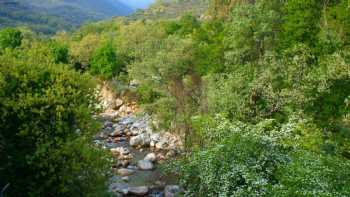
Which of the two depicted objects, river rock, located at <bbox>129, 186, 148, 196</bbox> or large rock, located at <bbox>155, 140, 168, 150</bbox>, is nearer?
river rock, located at <bbox>129, 186, 148, 196</bbox>

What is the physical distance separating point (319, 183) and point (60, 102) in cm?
984

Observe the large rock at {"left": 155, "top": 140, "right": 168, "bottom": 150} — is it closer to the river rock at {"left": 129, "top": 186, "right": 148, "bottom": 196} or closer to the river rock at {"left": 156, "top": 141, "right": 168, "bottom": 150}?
the river rock at {"left": 156, "top": 141, "right": 168, "bottom": 150}

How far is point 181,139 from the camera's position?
107ft

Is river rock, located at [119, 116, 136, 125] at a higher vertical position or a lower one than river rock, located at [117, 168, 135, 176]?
higher

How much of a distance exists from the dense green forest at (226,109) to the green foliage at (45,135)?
0.05 meters

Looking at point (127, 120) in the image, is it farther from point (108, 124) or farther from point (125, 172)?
point (125, 172)

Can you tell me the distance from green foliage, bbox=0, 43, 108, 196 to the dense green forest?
1.8 inches

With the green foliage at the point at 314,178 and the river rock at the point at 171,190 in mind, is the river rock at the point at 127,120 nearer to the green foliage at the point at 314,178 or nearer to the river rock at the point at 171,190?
the river rock at the point at 171,190

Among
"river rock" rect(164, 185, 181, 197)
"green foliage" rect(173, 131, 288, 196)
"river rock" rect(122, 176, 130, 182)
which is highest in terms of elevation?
"green foliage" rect(173, 131, 288, 196)

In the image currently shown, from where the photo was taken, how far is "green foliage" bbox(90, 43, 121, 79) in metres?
58.3

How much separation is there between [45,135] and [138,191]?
500 inches

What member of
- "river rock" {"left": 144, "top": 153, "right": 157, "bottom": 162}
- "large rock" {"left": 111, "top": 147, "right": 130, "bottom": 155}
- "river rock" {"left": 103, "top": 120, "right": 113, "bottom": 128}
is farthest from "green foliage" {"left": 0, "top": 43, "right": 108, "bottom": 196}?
"river rock" {"left": 103, "top": 120, "right": 113, "bottom": 128}

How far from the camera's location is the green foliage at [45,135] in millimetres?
15977

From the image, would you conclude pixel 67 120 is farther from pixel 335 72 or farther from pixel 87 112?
pixel 335 72
